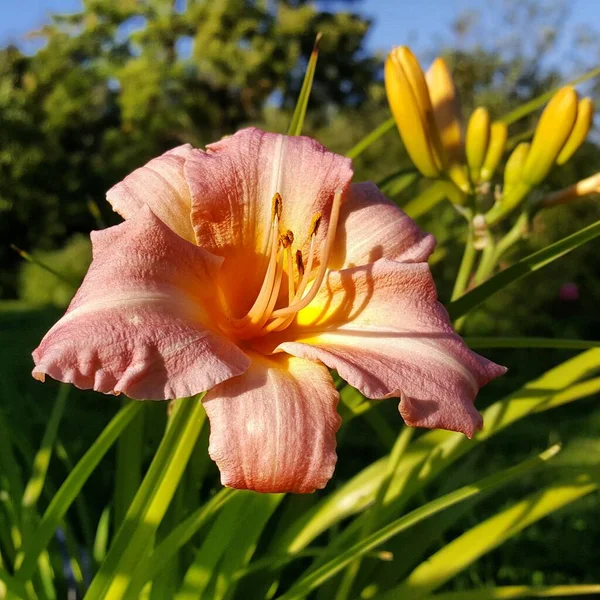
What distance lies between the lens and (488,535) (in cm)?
88

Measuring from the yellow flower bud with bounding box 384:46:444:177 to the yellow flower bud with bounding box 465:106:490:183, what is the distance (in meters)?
0.05

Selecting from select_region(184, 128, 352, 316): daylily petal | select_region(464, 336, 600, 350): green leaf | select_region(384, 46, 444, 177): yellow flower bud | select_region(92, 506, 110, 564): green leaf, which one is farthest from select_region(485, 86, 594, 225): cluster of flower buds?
select_region(92, 506, 110, 564): green leaf

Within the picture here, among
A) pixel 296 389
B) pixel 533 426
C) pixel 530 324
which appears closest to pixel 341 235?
pixel 296 389

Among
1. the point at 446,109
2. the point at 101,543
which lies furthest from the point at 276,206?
the point at 101,543

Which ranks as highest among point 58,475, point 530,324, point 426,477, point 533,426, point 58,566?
point 426,477

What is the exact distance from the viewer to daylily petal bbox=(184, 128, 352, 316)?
2.41 ft

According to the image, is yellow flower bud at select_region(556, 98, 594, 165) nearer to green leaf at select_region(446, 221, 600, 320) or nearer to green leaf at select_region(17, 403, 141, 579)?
green leaf at select_region(446, 221, 600, 320)

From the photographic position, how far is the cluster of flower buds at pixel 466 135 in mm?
912

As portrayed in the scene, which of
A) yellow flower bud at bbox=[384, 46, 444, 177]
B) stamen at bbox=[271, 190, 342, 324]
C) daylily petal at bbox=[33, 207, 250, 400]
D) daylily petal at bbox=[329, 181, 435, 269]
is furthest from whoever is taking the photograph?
yellow flower bud at bbox=[384, 46, 444, 177]

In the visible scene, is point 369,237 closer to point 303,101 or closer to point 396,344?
point 396,344

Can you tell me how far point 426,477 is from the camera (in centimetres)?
95

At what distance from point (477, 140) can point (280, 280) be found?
433mm

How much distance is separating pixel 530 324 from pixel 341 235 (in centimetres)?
500

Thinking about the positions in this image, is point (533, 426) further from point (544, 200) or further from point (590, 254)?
point (590, 254)
